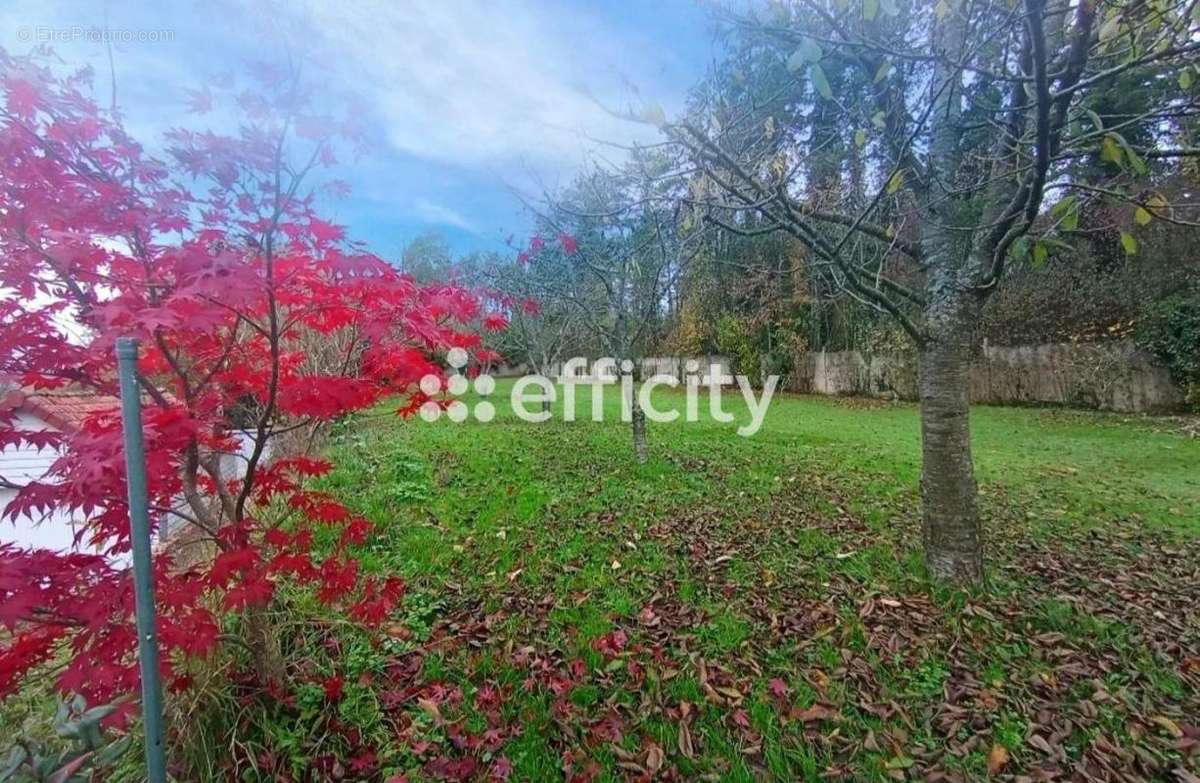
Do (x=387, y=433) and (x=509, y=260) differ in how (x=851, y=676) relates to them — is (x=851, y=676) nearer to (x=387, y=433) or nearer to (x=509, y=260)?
(x=387, y=433)

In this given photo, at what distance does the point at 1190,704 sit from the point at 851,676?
131 cm

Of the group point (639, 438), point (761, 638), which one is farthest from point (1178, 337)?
point (761, 638)

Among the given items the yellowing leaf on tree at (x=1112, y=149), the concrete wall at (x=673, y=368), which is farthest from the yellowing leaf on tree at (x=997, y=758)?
the concrete wall at (x=673, y=368)

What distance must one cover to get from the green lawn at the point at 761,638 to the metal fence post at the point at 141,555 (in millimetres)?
951

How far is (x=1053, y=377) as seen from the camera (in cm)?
1081

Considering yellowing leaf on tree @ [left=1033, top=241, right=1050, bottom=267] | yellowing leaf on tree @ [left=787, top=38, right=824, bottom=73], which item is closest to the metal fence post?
yellowing leaf on tree @ [left=787, top=38, right=824, bottom=73]

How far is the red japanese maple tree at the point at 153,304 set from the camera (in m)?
1.67

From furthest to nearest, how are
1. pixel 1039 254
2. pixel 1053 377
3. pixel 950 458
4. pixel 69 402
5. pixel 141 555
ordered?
pixel 1053 377, pixel 950 458, pixel 69 402, pixel 1039 254, pixel 141 555

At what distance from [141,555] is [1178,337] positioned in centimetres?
1415

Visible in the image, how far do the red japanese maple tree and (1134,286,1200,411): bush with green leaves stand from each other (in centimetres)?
1328

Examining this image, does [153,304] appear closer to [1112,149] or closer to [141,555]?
[141,555]

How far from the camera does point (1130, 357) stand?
970 centimetres

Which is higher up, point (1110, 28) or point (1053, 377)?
point (1110, 28)

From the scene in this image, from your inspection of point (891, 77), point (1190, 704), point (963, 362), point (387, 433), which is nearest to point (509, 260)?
point (387, 433)
